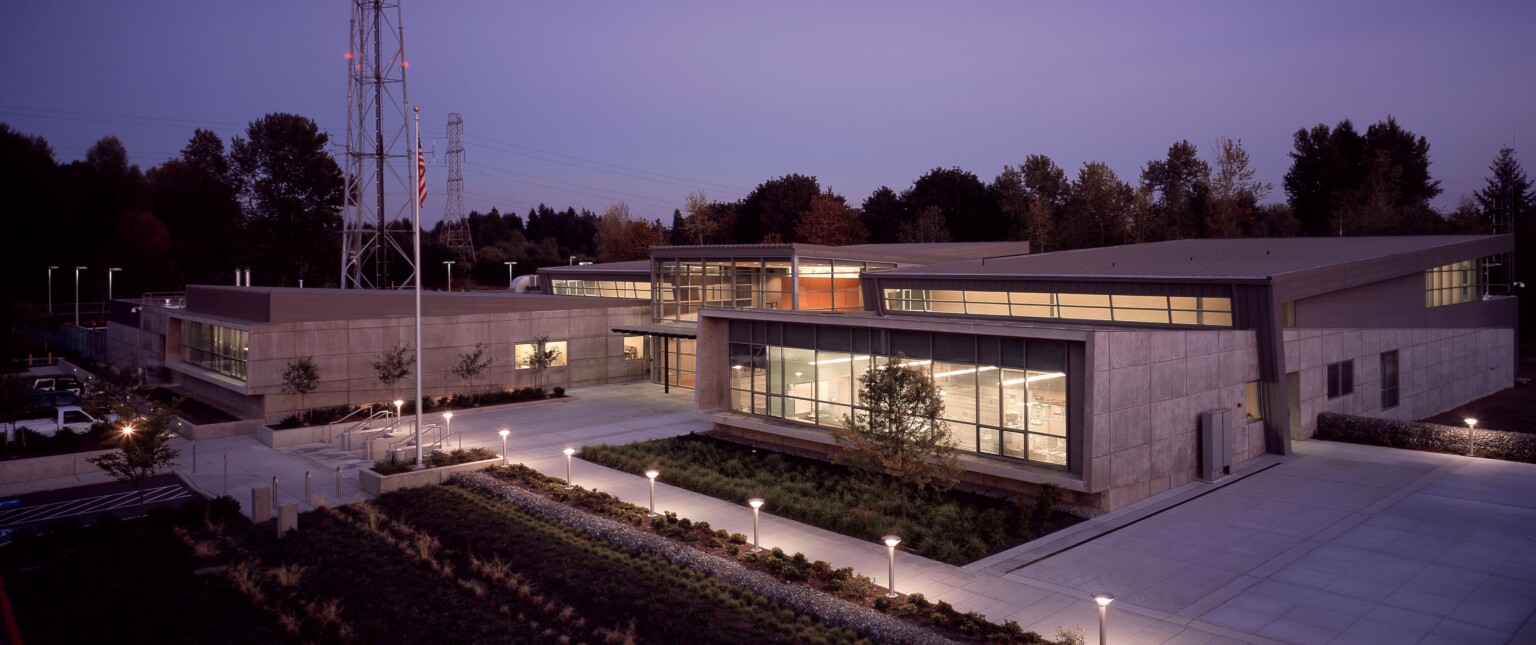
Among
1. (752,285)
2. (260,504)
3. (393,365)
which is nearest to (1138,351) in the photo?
(260,504)

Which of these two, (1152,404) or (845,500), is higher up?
(1152,404)

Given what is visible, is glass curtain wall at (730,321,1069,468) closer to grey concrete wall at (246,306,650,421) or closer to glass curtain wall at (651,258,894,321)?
glass curtain wall at (651,258,894,321)

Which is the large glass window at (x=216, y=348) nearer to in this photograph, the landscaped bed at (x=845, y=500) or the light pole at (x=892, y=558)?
the landscaped bed at (x=845, y=500)

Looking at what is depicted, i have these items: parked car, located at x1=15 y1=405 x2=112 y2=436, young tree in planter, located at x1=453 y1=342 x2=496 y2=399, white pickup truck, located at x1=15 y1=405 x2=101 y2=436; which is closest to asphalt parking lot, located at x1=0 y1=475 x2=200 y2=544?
parked car, located at x1=15 y1=405 x2=112 y2=436

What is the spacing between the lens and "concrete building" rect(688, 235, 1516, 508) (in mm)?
19562

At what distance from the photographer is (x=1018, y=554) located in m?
16.4

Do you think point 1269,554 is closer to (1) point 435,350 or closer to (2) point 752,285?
(2) point 752,285

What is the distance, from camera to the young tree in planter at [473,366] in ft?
115

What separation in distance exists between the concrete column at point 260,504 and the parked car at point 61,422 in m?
12.7

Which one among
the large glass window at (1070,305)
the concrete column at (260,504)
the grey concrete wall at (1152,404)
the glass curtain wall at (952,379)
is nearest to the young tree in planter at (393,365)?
the concrete column at (260,504)

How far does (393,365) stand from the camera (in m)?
33.0

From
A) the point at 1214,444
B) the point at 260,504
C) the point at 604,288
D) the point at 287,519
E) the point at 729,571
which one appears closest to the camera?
the point at 729,571

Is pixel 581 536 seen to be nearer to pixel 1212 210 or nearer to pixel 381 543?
pixel 381 543

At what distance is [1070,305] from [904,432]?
15372 millimetres
